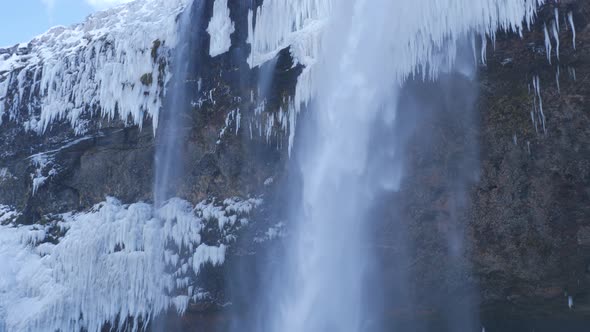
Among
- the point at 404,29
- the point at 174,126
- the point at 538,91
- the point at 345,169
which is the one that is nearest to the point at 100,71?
the point at 174,126

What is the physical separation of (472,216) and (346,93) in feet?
11.6

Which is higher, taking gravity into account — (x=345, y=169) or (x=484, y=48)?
(x=484, y=48)

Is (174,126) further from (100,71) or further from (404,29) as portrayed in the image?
(404,29)

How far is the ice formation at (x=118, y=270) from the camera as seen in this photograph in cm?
1411

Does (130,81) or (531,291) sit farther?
(130,81)

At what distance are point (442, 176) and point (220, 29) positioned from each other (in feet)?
19.1

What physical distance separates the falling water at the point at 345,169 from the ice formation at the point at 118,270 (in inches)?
61.1

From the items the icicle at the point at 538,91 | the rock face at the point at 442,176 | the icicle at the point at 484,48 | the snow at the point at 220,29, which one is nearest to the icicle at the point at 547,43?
the rock face at the point at 442,176

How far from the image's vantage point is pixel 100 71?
15.1m

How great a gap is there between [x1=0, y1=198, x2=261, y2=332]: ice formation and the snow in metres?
3.42

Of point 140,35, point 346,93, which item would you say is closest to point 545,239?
point 346,93

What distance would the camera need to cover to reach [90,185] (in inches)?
591

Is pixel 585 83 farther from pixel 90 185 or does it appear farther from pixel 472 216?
pixel 90 185

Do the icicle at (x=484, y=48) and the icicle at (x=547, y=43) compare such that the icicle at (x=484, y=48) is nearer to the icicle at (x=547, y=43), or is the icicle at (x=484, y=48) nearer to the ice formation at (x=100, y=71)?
the icicle at (x=547, y=43)
